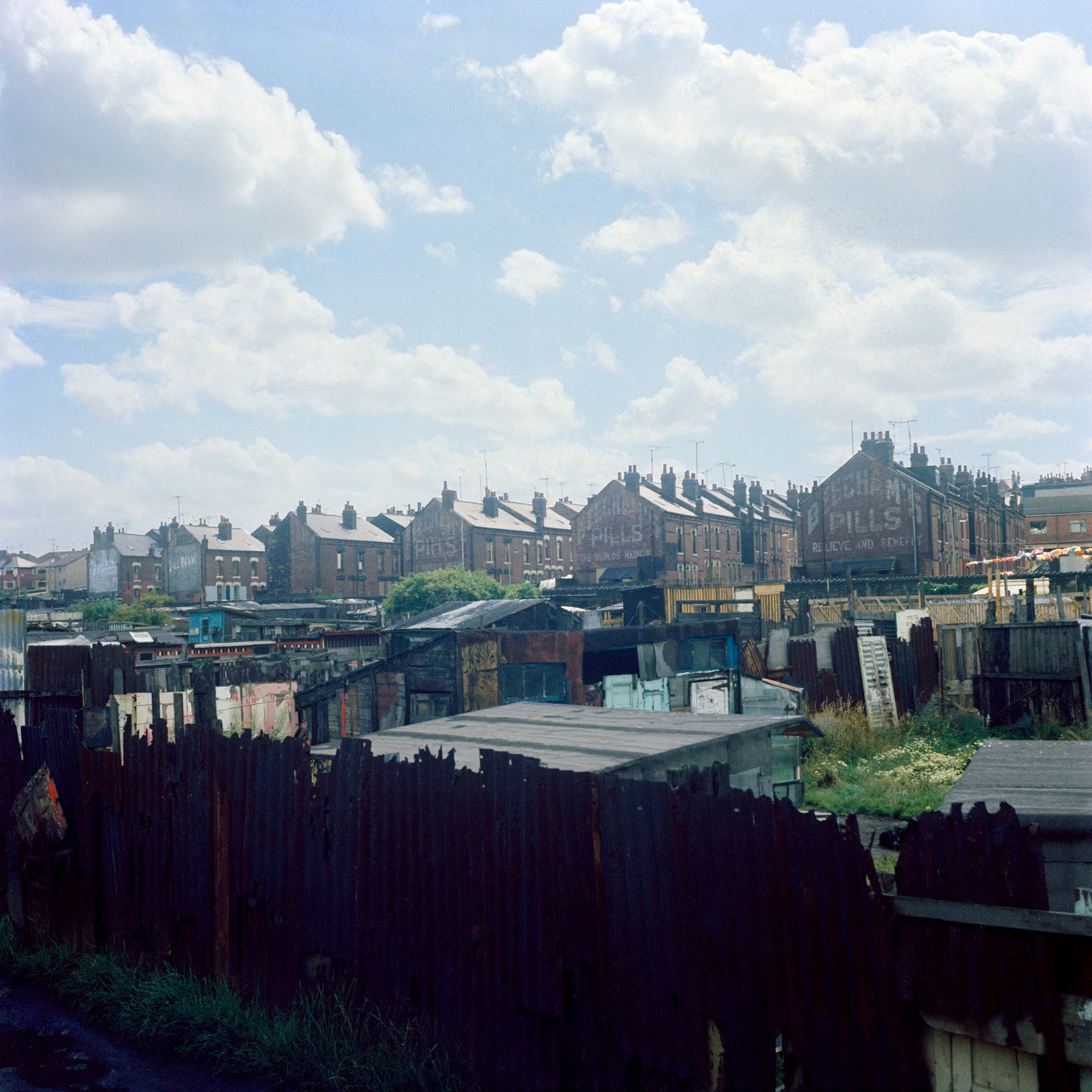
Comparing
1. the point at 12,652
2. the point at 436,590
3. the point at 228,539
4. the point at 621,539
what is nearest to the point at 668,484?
the point at 621,539

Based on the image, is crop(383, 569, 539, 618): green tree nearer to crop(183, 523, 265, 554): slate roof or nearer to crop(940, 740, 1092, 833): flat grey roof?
crop(183, 523, 265, 554): slate roof

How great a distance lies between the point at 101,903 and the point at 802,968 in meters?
6.17

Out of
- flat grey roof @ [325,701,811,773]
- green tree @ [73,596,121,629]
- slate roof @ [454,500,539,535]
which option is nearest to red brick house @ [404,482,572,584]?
slate roof @ [454,500,539,535]

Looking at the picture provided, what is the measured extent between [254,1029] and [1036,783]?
5.16m

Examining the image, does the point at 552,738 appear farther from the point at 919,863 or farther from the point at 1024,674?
the point at 1024,674

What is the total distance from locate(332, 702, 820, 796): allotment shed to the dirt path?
2.39 m

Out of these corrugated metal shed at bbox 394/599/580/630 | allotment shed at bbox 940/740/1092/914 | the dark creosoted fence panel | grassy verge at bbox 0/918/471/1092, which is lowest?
grassy verge at bbox 0/918/471/1092

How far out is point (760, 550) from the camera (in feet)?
228

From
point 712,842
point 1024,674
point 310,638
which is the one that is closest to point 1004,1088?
point 712,842

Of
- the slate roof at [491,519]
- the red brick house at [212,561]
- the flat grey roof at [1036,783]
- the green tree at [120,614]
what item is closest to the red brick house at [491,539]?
the slate roof at [491,519]

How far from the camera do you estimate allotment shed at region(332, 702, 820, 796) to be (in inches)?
269

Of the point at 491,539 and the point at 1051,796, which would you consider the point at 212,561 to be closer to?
the point at 491,539

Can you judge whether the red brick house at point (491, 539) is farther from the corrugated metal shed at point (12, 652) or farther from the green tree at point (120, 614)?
the corrugated metal shed at point (12, 652)

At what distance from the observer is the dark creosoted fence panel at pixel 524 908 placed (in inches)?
149
